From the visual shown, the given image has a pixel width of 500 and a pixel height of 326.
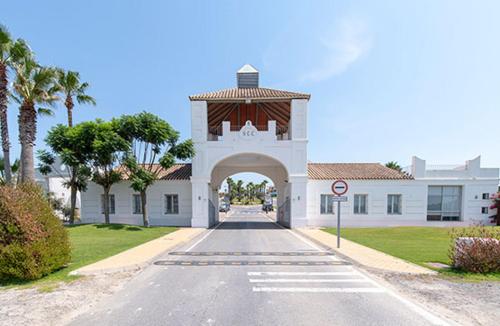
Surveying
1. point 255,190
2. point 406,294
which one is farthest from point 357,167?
point 255,190

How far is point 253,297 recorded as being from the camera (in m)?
4.90

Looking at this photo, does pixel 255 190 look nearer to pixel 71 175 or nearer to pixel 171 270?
pixel 71 175

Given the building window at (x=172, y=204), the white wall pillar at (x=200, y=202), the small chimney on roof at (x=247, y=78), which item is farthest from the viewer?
the small chimney on roof at (x=247, y=78)

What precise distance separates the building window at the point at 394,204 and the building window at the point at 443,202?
289 cm

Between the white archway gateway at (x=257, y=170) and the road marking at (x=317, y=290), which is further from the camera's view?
the white archway gateway at (x=257, y=170)

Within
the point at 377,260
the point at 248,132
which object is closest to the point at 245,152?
the point at 248,132

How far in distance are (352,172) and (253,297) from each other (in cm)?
1778

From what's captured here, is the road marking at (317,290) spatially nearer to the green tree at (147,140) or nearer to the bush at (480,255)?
the bush at (480,255)

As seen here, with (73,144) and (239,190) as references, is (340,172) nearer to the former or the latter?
(73,144)

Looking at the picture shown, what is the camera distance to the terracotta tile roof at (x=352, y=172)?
62.7ft

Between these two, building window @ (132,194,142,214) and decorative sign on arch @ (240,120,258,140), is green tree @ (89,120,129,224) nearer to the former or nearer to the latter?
building window @ (132,194,142,214)

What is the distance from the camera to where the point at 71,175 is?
1891 centimetres

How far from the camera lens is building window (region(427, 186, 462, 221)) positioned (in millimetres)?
19750

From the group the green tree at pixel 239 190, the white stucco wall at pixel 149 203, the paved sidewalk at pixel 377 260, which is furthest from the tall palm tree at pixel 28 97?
the green tree at pixel 239 190
